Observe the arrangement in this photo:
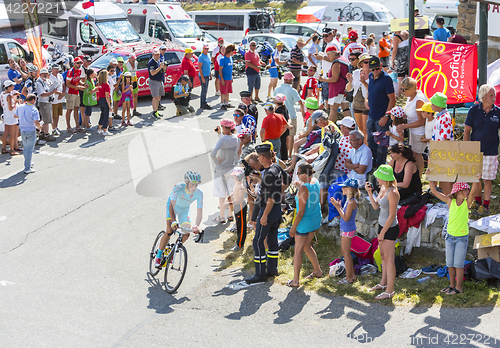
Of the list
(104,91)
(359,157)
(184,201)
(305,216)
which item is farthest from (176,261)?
(104,91)

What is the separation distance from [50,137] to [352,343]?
10931 mm

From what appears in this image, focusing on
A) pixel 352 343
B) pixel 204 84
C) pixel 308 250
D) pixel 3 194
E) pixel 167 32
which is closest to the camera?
pixel 352 343

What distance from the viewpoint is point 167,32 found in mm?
24094

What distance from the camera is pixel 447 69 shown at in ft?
31.7

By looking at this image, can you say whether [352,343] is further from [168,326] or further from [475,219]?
[475,219]

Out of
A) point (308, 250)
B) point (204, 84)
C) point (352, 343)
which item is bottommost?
point (352, 343)

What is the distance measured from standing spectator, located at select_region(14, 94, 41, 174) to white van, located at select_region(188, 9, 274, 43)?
66.4 ft

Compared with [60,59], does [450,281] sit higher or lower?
lower

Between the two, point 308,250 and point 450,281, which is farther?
point 308,250

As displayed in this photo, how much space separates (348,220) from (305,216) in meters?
0.59

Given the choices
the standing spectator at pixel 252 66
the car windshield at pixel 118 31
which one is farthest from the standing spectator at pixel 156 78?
the car windshield at pixel 118 31

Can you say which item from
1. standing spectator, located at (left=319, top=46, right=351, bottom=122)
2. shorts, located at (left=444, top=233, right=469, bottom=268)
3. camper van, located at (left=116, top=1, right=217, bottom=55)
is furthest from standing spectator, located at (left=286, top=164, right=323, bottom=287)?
camper van, located at (left=116, top=1, right=217, bottom=55)

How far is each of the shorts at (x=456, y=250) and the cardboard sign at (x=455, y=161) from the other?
80cm

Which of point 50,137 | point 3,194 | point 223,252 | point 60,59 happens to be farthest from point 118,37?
point 223,252
